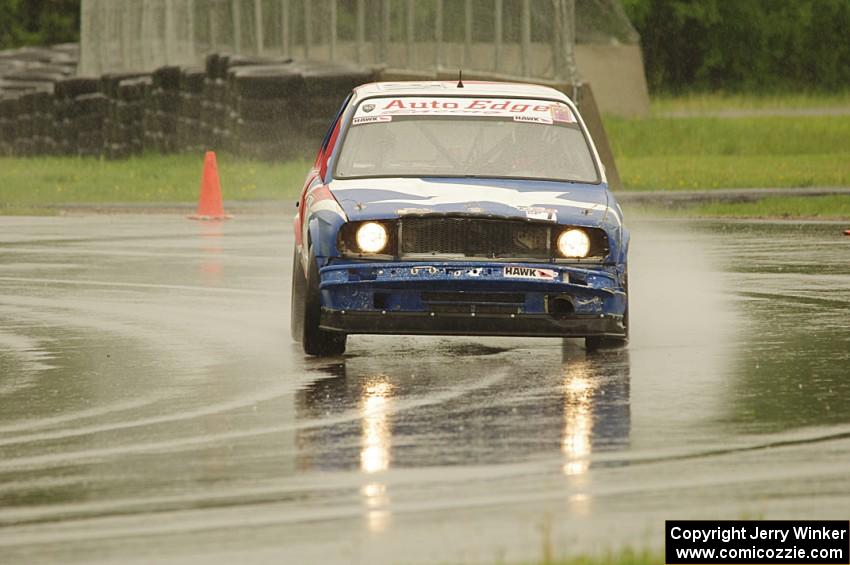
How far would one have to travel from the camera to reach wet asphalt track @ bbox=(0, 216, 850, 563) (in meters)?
8.02

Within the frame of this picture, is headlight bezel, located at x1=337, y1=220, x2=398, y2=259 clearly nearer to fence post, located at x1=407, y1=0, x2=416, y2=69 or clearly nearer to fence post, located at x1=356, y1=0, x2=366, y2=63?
fence post, located at x1=407, y1=0, x2=416, y2=69

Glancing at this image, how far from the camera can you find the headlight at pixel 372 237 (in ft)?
41.3

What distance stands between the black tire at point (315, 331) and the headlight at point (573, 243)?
4.55 ft

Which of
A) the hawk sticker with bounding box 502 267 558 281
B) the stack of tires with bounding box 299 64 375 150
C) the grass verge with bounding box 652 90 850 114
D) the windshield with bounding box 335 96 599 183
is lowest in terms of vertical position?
the grass verge with bounding box 652 90 850 114

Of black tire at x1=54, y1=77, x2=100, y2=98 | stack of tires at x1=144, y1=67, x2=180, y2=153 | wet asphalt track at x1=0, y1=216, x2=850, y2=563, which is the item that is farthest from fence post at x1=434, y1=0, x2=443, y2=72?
wet asphalt track at x1=0, y1=216, x2=850, y2=563

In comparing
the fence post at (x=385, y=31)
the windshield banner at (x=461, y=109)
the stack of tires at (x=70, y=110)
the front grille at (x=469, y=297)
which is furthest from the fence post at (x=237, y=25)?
the front grille at (x=469, y=297)

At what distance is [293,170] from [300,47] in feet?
18.6

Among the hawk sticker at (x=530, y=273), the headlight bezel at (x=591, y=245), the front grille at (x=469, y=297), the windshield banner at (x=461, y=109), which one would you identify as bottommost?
the front grille at (x=469, y=297)

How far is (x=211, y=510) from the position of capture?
8.36 meters

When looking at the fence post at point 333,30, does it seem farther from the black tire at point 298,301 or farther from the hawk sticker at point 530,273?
the hawk sticker at point 530,273

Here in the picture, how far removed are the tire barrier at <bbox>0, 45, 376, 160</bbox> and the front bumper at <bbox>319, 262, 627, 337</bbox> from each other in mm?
24634

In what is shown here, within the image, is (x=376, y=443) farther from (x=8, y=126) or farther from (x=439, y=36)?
(x=8, y=126)

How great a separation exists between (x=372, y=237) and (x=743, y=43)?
72300 mm

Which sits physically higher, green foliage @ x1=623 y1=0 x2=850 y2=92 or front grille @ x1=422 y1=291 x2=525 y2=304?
front grille @ x1=422 y1=291 x2=525 y2=304
